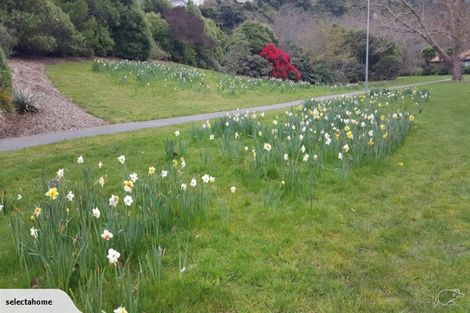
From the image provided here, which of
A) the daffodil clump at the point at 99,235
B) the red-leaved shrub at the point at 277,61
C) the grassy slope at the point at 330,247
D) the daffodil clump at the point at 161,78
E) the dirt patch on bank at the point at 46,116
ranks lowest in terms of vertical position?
the grassy slope at the point at 330,247

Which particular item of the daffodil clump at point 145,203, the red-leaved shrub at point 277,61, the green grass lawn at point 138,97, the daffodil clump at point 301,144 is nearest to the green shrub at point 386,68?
the red-leaved shrub at point 277,61

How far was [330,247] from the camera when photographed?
11.7ft

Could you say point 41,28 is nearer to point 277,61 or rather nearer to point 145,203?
point 277,61

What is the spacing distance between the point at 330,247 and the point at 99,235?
189 centimetres

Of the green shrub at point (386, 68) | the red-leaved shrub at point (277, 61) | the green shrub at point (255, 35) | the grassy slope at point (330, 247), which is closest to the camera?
the grassy slope at point (330, 247)

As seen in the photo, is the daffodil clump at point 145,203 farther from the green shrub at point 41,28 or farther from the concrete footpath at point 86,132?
the green shrub at point 41,28

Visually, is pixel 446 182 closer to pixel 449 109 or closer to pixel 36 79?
pixel 449 109

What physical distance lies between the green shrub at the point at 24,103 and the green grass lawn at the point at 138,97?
1646 millimetres

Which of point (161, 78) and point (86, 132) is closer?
point (86, 132)

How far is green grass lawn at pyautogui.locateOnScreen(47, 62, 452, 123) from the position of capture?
12.0 meters

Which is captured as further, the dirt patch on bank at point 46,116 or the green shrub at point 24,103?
the green shrub at point 24,103

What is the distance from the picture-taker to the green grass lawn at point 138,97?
12048 millimetres

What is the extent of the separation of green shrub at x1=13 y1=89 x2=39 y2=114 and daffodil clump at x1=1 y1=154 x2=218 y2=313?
6.67 m

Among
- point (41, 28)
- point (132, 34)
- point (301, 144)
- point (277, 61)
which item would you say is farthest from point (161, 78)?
point (277, 61)
